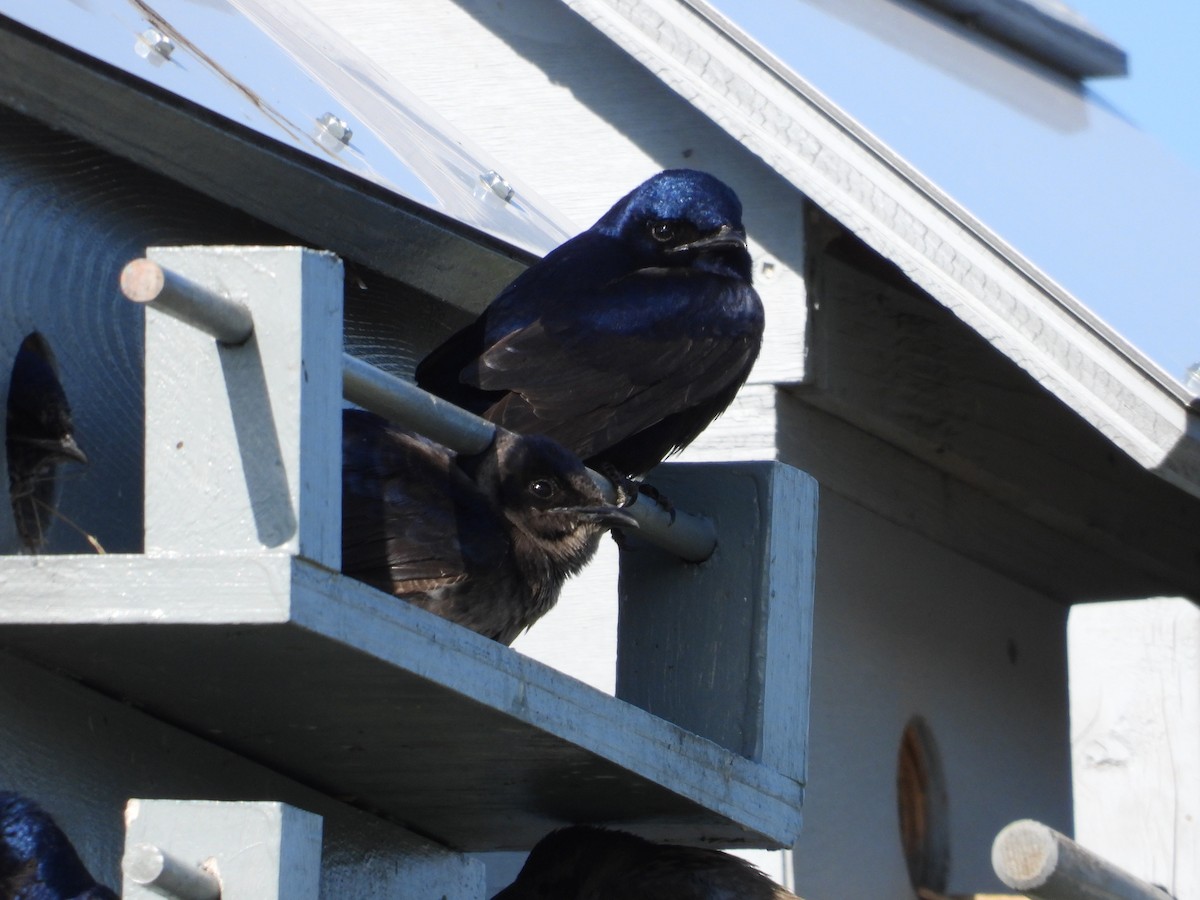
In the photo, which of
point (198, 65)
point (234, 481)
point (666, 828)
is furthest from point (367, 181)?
A: point (234, 481)

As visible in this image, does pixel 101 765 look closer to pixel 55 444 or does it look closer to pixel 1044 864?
pixel 55 444

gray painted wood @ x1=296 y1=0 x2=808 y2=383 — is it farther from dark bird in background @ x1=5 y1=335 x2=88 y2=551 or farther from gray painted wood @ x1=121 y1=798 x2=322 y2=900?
gray painted wood @ x1=121 y1=798 x2=322 y2=900

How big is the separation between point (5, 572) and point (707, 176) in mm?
2091

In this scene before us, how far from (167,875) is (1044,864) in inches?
54.3

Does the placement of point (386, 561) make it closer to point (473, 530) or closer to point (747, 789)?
point (473, 530)

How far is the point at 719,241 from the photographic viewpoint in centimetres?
414

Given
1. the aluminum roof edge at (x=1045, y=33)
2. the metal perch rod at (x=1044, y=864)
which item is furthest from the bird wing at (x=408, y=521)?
the aluminum roof edge at (x=1045, y=33)

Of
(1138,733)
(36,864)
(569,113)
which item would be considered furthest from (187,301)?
(1138,733)

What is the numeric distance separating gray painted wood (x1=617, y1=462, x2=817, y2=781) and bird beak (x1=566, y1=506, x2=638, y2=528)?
1.07ft

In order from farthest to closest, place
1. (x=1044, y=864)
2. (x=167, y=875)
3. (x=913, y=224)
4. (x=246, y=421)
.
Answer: (x=913, y=224) < (x=1044, y=864) < (x=246, y=421) < (x=167, y=875)

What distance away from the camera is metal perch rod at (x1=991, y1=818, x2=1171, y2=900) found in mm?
3260

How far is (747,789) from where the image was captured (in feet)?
10.3

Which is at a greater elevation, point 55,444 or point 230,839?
point 55,444

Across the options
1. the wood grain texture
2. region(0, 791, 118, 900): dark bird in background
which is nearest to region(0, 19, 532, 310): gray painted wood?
region(0, 791, 118, 900): dark bird in background
